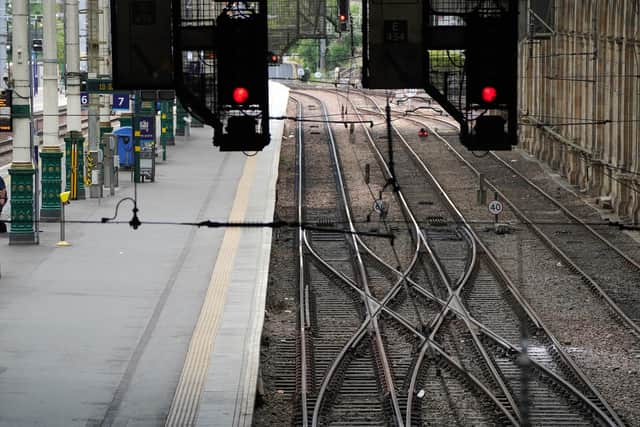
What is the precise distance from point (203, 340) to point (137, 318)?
216 cm

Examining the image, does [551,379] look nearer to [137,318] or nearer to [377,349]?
[377,349]

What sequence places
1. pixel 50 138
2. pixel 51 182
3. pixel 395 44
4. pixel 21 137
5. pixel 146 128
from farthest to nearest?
pixel 146 128
pixel 50 138
pixel 51 182
pixel 21 137
pixel 395 44

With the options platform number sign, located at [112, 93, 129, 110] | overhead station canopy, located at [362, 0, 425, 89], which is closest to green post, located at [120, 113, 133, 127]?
platform number sign, located at [112, 93, 129, 110]

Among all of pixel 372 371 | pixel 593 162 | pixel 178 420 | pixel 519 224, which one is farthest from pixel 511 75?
pixel 593 162

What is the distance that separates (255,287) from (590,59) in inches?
667

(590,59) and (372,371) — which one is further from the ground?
(590,59)

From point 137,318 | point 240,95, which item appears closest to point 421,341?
point 137,318

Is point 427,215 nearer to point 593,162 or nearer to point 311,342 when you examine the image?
point 593,162

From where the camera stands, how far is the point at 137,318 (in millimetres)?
21047

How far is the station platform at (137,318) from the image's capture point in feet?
52.1

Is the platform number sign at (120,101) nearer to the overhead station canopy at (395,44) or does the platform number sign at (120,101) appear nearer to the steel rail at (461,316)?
the steel rail at (461,316)

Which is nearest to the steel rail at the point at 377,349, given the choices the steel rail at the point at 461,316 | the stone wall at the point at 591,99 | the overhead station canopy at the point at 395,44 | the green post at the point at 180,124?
the steel rail at the point at 461,316

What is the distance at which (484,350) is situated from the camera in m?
18.8

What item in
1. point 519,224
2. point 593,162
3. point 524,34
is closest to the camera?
→ point 519,224
